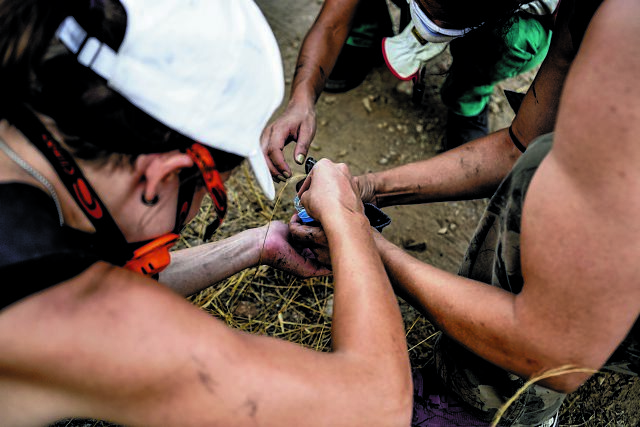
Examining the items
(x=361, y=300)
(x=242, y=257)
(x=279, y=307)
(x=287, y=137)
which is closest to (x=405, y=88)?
(x=287, y=137)

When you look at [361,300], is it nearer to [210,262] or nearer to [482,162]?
[210,262]

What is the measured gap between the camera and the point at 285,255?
6.79ft

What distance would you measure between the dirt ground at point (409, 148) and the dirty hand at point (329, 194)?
83 centimetres

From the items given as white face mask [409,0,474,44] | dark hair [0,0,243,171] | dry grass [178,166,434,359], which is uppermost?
dark hair [0,0,243,171]

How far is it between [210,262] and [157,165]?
92 cm

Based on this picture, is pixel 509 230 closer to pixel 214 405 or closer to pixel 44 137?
pixel 214 405

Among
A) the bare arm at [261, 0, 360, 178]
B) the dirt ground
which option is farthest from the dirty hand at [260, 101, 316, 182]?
the dirt ground

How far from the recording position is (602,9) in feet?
3.70

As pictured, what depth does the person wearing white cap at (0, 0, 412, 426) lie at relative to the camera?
0.99 m

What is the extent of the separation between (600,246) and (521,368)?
42cm

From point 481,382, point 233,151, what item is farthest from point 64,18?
point 481,382

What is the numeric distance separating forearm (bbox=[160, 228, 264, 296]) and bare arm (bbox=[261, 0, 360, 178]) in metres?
0.34

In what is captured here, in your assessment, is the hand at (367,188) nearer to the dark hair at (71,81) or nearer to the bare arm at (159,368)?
the bare arm at (159,368)

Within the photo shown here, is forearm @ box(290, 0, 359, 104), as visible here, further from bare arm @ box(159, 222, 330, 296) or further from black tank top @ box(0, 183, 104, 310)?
black tank top @ box(0, 183, 104, 310)
